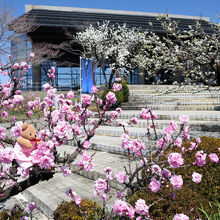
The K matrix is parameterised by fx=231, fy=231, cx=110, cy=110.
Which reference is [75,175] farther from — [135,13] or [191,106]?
[135,13]

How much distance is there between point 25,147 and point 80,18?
2891 cm

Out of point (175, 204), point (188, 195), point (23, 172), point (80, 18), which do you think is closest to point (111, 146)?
point (188, 195)

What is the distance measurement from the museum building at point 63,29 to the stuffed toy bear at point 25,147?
2236cm

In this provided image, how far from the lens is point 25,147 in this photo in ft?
7.10

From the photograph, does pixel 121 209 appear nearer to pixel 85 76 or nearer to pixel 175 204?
pixel 175 204

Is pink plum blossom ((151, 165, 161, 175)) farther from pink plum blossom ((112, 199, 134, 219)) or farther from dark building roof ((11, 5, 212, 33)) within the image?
dark building roof ((11, 5, 212, 33))

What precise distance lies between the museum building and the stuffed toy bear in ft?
73.4

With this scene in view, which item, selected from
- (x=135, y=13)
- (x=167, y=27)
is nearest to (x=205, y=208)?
(x=167, y=27)

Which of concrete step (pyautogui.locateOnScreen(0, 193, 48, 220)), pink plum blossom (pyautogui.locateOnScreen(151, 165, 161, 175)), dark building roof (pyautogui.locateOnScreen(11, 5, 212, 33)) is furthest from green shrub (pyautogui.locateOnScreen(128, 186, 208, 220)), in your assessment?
dark building roof (pyautogui.locateOnScreen(11, 5, 212, 33))

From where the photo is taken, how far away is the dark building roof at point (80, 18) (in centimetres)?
2605

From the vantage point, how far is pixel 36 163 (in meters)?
2.04

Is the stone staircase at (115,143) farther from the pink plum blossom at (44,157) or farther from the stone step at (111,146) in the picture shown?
the pink plum blossom at (44,157)

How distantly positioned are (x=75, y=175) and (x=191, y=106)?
294 inches

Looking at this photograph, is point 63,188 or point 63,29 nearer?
point 63,188
